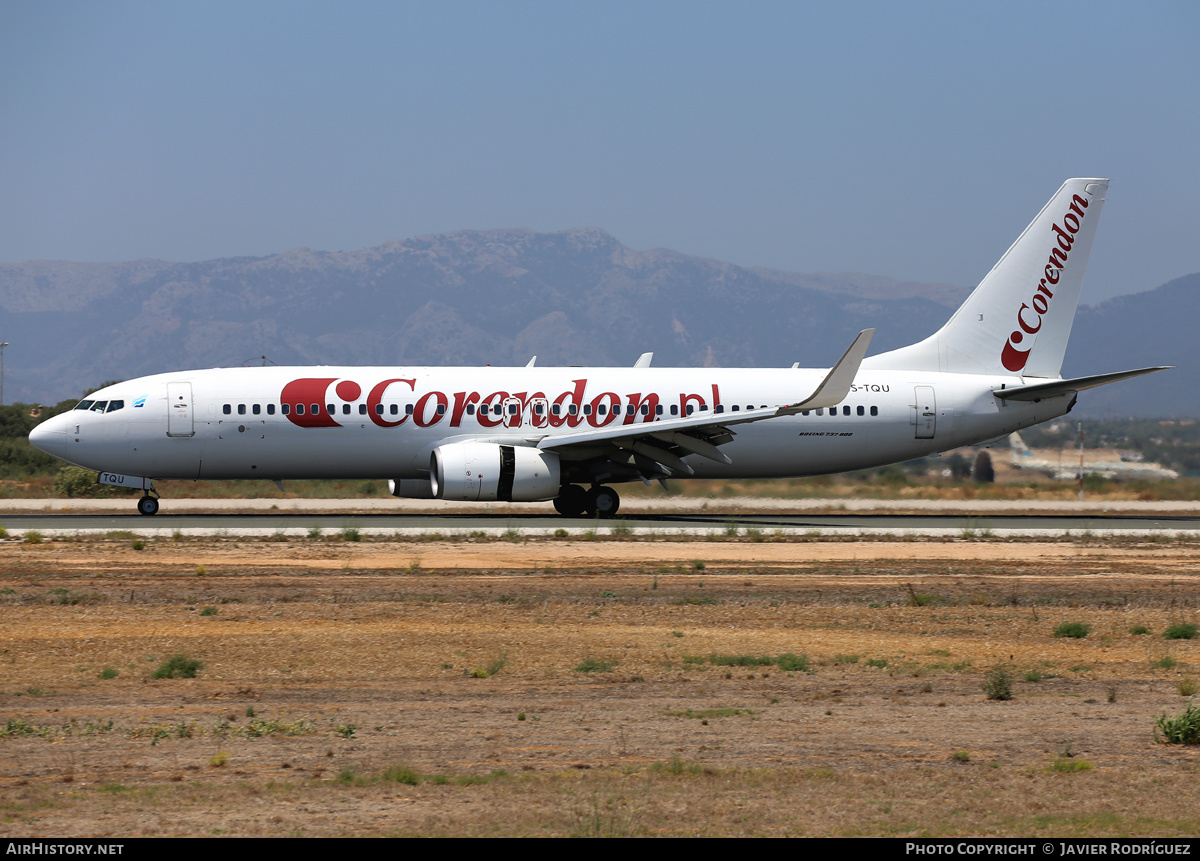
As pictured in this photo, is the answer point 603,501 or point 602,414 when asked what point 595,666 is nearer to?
point 603,501

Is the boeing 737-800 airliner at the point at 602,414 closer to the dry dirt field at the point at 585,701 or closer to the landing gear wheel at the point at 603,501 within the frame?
the landing gear wheel at the point at 603,501

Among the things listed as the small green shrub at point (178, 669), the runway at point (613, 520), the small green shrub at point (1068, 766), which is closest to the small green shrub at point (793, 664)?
the small green shrub at point (1068, 766)

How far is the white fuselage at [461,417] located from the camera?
30.3m

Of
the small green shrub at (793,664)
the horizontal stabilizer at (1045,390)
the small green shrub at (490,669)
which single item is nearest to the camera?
the small green shrub at (490,669)

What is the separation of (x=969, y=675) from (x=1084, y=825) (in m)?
5.29

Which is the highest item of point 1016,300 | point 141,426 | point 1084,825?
point 1016,300

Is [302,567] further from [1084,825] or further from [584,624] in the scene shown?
[1084,825]

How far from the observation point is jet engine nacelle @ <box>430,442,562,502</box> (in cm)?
2936

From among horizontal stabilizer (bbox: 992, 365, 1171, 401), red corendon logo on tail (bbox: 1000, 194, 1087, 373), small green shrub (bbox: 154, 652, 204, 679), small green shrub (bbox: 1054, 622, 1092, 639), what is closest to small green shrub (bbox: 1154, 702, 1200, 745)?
small green shrub (bbox: 1054, 622, 1092, 639)

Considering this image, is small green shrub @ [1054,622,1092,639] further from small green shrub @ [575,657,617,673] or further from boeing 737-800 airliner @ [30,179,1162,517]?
boeing 737-800 airliner @ [30,179,1162,517]

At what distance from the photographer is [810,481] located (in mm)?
40312

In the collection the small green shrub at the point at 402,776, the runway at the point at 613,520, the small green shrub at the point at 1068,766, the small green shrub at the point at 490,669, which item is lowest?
the small green shrub at the point at 1068,766

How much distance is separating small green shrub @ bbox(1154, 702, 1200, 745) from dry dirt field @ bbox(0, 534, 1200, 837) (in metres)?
0.16

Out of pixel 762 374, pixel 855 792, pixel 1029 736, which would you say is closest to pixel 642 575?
pixel 1029 736
